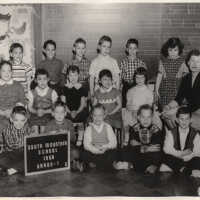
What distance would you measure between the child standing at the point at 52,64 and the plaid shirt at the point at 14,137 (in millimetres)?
281

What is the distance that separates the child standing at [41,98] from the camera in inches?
59.8

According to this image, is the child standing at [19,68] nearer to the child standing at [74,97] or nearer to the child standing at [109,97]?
the child standing at [74,97]

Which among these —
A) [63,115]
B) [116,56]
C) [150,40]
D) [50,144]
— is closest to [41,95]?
[63,115]

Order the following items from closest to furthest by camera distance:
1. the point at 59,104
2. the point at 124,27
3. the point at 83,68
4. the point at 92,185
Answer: the point at 92,185, the point at 59,104, the point at 83,68, the point at 124,27

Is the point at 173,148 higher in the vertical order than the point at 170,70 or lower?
lower

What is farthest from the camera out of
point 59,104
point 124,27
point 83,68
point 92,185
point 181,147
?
point 124,27

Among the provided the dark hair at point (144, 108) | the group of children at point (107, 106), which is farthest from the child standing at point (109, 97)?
the dark hair at point (144, 108)

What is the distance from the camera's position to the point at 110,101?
1564 millimetres

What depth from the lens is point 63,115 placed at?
1488 millimetres

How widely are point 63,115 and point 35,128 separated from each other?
0.43 feet

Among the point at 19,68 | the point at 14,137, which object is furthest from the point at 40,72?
the point at 14,137

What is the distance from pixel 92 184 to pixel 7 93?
1.76 feet

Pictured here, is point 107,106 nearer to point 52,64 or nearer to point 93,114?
point 93,114

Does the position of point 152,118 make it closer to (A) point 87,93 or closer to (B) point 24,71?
(A) point 87,93
